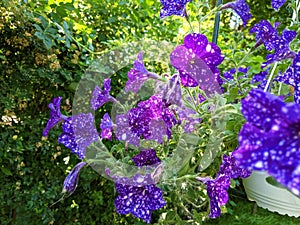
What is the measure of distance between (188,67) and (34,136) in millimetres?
690

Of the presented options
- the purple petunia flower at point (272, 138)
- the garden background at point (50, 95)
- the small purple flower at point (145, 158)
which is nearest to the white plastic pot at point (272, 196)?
the garden background at point (50, 95)

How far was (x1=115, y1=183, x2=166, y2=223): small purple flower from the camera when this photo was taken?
699 millimetres

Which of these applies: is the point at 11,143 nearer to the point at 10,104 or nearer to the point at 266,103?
the point at 10,104

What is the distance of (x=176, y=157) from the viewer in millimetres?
797

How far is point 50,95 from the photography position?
1231mm

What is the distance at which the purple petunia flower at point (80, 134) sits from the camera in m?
0.76

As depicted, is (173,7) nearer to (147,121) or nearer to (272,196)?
(147,121)

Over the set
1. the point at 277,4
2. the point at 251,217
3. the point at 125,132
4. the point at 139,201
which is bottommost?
the point at 251,217

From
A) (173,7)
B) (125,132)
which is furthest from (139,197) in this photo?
(173,7)

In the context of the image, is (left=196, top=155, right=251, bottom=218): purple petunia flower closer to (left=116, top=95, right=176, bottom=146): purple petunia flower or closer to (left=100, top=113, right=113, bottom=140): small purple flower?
(left=116, top=95, right=176, bottom=146): purple petunia flower

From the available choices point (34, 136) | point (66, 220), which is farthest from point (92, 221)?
point (34, 136)

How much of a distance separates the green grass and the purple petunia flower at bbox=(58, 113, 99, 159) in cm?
70

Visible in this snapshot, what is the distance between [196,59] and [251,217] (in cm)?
85

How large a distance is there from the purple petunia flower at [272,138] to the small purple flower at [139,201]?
1.28 ft
